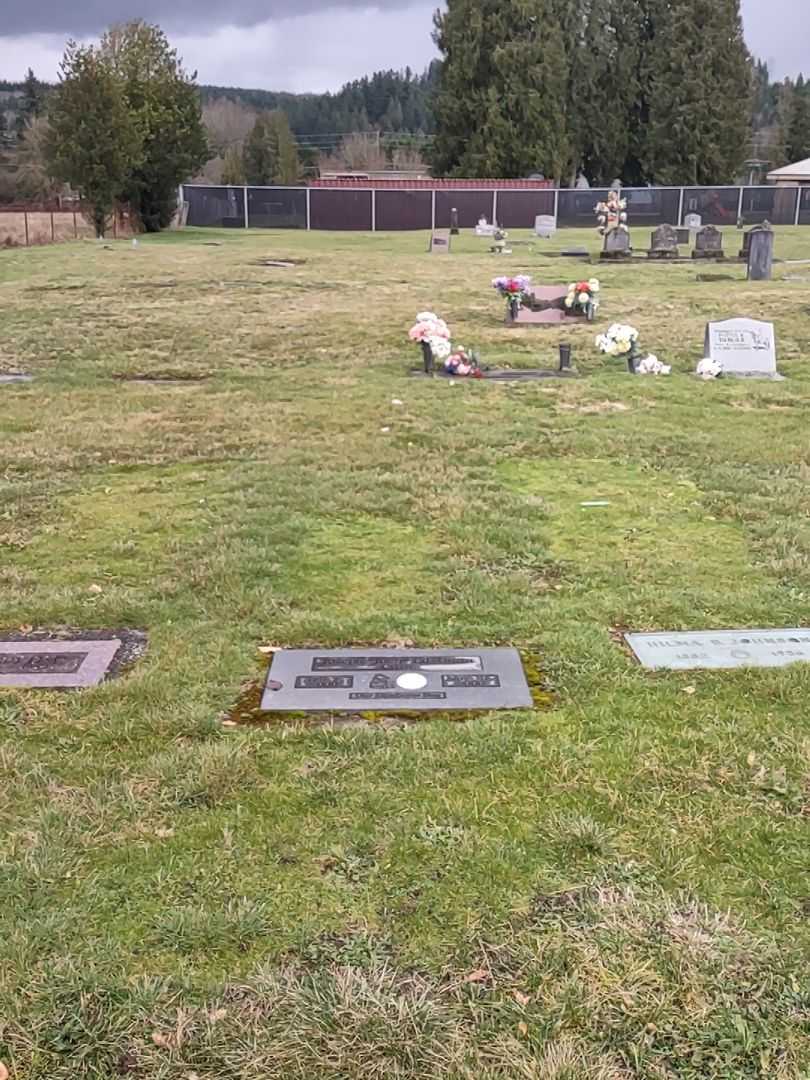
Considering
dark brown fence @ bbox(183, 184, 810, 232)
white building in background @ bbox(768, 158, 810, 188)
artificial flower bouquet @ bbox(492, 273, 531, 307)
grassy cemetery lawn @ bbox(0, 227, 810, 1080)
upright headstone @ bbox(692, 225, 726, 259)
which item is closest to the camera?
grassy cemetery lawn @ bbox(0, 227, 810, 1080)

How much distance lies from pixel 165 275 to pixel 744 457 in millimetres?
14984

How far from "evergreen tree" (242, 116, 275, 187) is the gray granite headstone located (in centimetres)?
5490

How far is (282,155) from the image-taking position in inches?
2148

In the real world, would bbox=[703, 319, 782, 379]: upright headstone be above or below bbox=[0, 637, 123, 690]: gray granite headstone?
above

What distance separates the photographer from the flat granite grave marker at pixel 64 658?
3.53 m

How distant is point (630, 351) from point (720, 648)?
22.1 ft

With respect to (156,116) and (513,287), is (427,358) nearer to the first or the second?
(513,287)

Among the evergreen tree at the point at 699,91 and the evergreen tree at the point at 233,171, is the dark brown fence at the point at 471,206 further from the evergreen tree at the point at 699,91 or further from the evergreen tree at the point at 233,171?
the evergreen tree at the point at 233,171

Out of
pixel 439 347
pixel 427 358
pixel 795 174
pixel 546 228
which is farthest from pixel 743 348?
pixel 795 174

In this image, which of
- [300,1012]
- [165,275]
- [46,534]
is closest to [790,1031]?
[300,1012]

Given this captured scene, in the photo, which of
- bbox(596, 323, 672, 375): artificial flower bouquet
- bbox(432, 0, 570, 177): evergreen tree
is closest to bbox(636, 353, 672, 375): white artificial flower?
bbox(596, 323, 672, 375): artificial flower bouquet

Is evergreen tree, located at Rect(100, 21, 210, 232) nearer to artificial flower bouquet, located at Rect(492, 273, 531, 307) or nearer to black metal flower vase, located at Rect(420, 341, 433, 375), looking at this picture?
artificial flower bouquet, located at Rect(492, 273, 531, 307)

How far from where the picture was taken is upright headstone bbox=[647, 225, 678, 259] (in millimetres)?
22984

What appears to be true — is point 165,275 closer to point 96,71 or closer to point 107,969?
point 96,71
